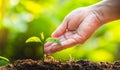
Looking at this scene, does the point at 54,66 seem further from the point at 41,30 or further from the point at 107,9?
the point at 41,30

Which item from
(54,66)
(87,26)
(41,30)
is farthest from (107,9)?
(41,30)

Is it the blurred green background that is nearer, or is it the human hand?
the human hand

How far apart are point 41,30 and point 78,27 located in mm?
947

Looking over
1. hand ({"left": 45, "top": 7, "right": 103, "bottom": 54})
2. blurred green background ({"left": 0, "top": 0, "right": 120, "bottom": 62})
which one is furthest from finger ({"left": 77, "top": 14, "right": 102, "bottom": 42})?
blurred green background ({"left": 0, "top": 0, "right": 120, "bottom": 62})

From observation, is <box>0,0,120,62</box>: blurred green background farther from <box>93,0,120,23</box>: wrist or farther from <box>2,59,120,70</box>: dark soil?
<box>2,59,120,70</box>: dark soil

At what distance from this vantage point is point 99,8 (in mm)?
1442

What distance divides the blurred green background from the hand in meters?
0.73

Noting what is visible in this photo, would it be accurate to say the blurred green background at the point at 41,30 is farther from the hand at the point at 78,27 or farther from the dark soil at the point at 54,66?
the dark soil at the point at 54,66

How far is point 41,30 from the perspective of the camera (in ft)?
7.57

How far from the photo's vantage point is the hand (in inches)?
51.9

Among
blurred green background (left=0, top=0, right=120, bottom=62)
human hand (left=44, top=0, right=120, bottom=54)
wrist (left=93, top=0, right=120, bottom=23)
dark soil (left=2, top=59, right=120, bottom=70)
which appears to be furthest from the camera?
blurred green background (left=0, top=0, right=120, bottom=62)

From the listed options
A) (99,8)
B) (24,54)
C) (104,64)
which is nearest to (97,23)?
(99,8)

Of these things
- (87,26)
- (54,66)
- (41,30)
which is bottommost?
(54,66)

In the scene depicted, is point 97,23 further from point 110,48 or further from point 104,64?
point 110,48
